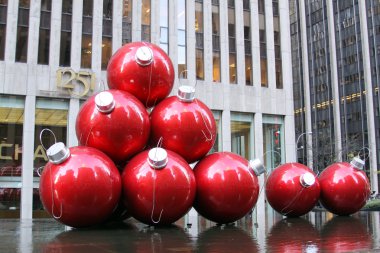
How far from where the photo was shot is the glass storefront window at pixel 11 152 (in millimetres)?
25266

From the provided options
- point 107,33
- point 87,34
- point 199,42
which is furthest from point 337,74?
point 87,34

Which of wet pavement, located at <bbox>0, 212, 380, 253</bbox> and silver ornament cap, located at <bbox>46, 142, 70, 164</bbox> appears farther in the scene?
silver ornament cap, located at <bbox>46, 142, 70, 164</bbox>

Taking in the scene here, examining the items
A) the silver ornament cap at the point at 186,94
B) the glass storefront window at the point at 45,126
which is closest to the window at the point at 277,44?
the glass storefront window at the point at 45,126

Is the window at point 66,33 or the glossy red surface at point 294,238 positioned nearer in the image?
the glossy red surface at point 294,238

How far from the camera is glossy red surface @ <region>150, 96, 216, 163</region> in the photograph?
366 inches

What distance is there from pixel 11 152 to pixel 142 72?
18078 millimetres

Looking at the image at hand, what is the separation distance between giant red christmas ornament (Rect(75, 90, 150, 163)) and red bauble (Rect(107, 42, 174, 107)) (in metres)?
0.45

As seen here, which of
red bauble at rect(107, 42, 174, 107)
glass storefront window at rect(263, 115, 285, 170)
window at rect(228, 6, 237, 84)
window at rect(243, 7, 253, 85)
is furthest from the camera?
glass storefront window at rect(263, 115, 285, 170)

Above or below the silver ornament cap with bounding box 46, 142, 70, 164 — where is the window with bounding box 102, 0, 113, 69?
above

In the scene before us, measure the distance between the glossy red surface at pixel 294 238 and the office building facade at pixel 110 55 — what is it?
1466 cm

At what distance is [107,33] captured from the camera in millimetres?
27859

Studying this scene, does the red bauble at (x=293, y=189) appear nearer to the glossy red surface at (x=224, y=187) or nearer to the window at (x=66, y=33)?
the glossy red surface at (x=224, y=187)

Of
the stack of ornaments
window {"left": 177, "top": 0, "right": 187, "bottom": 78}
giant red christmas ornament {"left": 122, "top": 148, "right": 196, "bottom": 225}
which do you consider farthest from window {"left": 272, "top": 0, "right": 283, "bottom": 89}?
giant red christmas ornament {"left": 122, "top": 148, "right": 196, "bottom": 225}

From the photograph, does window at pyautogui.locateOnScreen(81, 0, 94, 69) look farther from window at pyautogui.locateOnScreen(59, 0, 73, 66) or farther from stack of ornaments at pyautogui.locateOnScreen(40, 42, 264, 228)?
stack of ornaments at pyautogui.locateOnScreen(40, 42, 264, 228)
